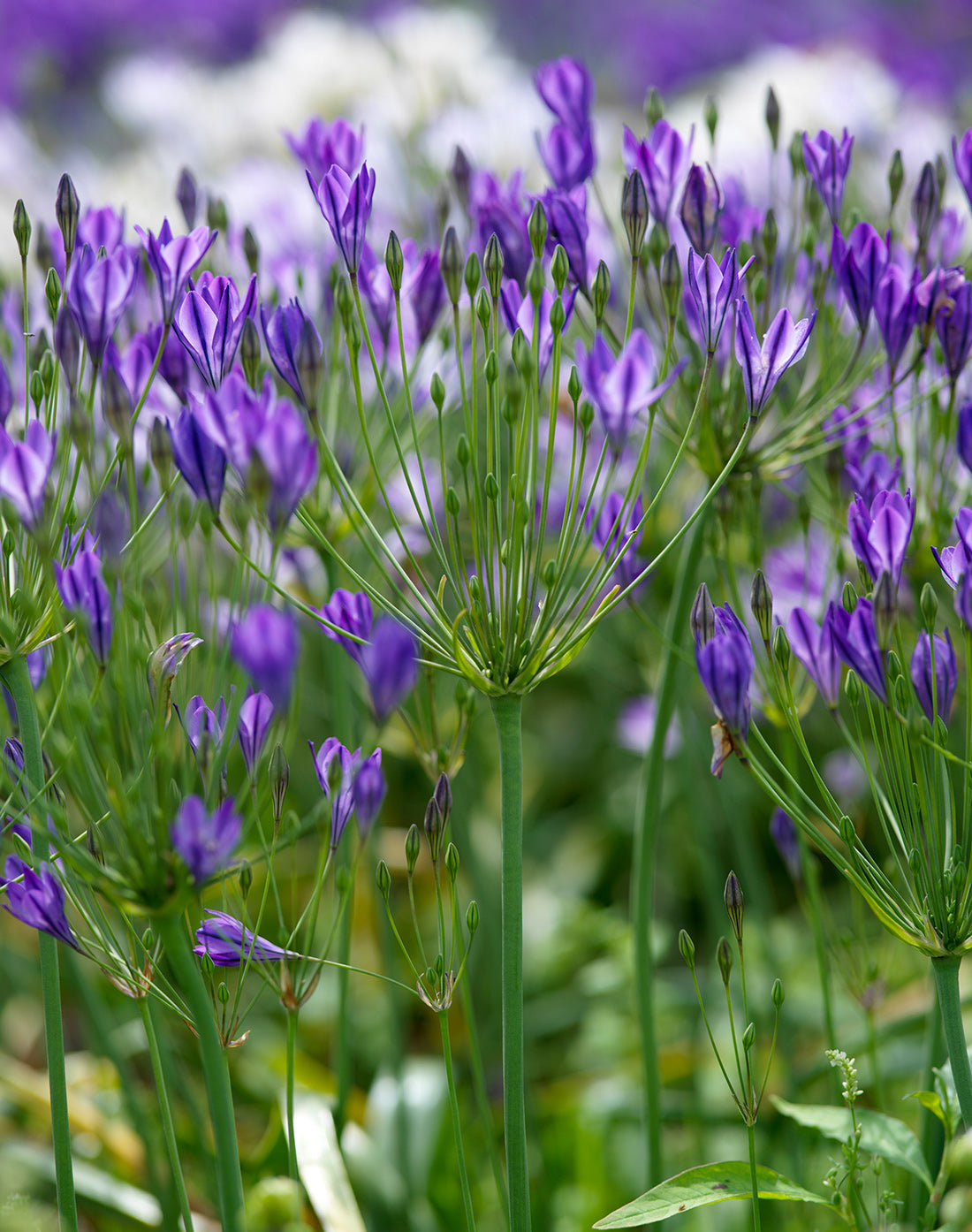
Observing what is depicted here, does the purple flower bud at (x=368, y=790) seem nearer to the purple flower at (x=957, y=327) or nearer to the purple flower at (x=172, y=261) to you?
the purple flower at (x=172, y=261)

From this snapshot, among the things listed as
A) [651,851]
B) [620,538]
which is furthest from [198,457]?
[651,851]

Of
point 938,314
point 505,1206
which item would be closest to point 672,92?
point 938,314

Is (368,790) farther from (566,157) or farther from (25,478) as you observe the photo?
(566,157)

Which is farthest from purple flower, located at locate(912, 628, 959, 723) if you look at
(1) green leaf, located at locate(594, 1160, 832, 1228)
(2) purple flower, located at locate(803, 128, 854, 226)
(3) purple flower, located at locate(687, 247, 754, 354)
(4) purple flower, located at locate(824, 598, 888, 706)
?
(2) purple flower, located at locate(803, 128, 854, 226)

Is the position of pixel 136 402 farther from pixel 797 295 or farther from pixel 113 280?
pixel 797 295

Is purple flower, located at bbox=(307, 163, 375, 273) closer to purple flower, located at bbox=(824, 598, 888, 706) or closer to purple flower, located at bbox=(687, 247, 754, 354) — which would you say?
purple flower, located at bbox=(687, 247, 754, 354)

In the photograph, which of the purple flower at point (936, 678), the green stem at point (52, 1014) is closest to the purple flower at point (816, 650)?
the purple flower at point (936, 678)
